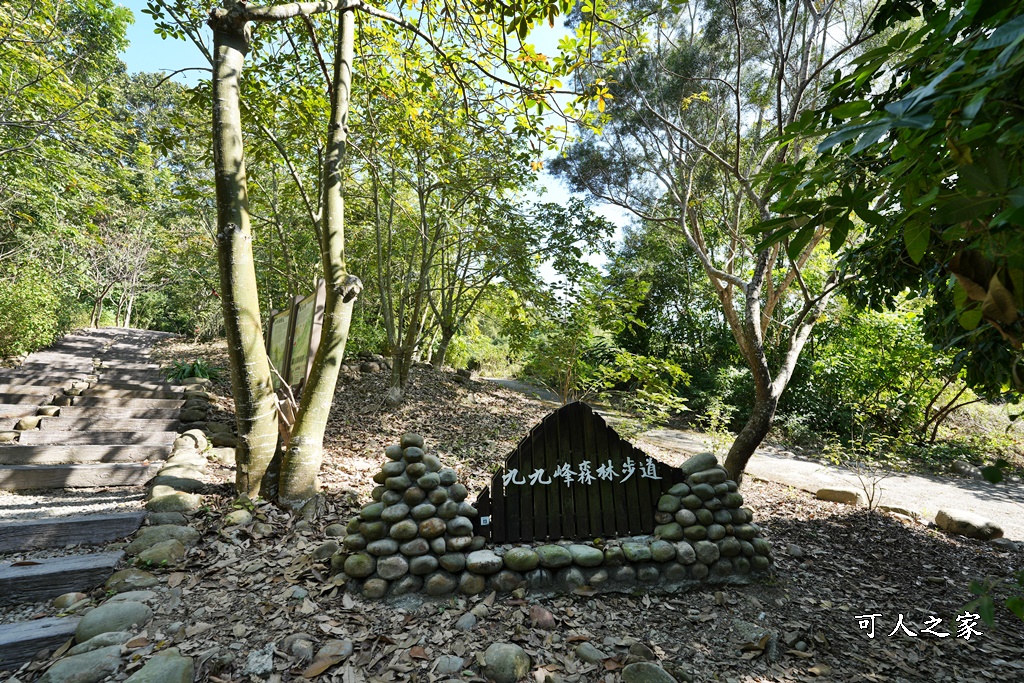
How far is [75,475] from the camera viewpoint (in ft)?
12.9

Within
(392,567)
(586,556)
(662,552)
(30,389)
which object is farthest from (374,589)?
(30,389)

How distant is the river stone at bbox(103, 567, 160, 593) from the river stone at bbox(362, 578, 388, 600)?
3.79 ft

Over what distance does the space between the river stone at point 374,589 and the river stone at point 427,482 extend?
58 cm

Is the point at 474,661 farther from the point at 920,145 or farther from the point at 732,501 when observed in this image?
the point at 920,145

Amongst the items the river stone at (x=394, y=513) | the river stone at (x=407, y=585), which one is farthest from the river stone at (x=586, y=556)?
the river stone at (x=394, y=513)

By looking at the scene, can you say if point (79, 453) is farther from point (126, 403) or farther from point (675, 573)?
point (675, 573)

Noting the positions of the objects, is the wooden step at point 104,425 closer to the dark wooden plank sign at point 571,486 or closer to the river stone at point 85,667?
the river stone at point 85,667

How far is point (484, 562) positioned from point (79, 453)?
13.4 feet

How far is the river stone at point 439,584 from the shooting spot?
2.85 metres

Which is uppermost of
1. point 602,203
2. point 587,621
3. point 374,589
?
point 602,203

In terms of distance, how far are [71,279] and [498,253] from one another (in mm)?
13869

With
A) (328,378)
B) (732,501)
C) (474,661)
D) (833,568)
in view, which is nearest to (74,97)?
Result: (328,378)

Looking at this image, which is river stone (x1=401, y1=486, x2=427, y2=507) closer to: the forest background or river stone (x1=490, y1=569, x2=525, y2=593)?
river stone (x1=490, y1=569, x2=525, y2=593)

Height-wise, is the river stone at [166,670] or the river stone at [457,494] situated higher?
the river stone at [457,494]
